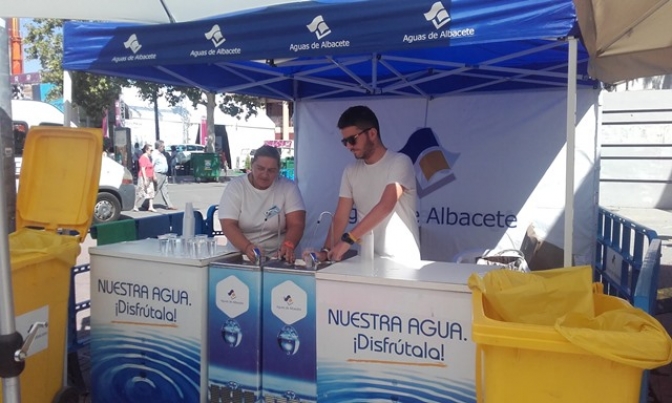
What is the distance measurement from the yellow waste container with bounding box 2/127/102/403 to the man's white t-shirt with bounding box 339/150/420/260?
1626mm

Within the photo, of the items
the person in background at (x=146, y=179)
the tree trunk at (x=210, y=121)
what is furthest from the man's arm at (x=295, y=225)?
the tree trunk at (x=210, y=121)

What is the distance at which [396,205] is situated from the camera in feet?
10.9

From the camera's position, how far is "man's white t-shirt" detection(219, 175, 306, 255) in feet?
12.0

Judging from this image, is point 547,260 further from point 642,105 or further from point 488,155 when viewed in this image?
point 642,105

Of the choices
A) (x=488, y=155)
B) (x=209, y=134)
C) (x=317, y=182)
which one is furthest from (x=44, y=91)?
(x=488, y=155)

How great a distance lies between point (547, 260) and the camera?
503 centimetres

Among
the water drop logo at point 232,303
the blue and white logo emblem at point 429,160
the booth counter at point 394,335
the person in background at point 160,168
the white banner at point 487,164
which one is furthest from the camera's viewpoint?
the person in background at point 160,168

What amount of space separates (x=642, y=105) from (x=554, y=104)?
9717 millimetres

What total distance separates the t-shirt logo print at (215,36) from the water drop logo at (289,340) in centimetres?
166

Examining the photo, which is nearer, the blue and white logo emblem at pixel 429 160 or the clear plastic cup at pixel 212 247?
the clear plastic cup at pixel 212 247

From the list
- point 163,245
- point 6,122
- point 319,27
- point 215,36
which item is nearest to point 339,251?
point 163,245

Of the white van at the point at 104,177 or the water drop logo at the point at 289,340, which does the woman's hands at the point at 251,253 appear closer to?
the water drop logo at the point at 289,340

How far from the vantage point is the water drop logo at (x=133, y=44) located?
3.55m

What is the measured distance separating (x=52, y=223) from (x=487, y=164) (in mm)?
4111
